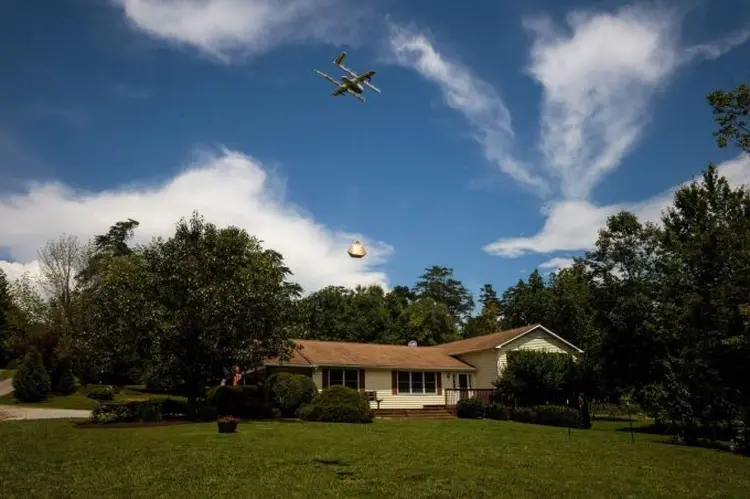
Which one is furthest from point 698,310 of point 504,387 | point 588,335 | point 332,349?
point 332,349

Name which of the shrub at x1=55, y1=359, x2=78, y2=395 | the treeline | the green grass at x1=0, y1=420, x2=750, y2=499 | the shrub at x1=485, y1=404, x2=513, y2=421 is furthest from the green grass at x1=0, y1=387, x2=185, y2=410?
the shrub at x1=485, y1=404, x2=513, y2=421

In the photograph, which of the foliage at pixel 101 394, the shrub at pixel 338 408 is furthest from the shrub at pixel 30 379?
the shrub at pixel 338 408

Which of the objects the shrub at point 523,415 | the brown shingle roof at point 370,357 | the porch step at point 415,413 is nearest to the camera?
the shrub at point 523,415

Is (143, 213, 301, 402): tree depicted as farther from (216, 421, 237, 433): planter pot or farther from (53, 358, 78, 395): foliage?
(53, 358, 78, 395): foliage

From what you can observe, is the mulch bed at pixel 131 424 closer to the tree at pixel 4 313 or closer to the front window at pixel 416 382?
the front window at pixel 416 382

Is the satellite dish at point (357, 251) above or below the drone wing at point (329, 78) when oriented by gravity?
below
